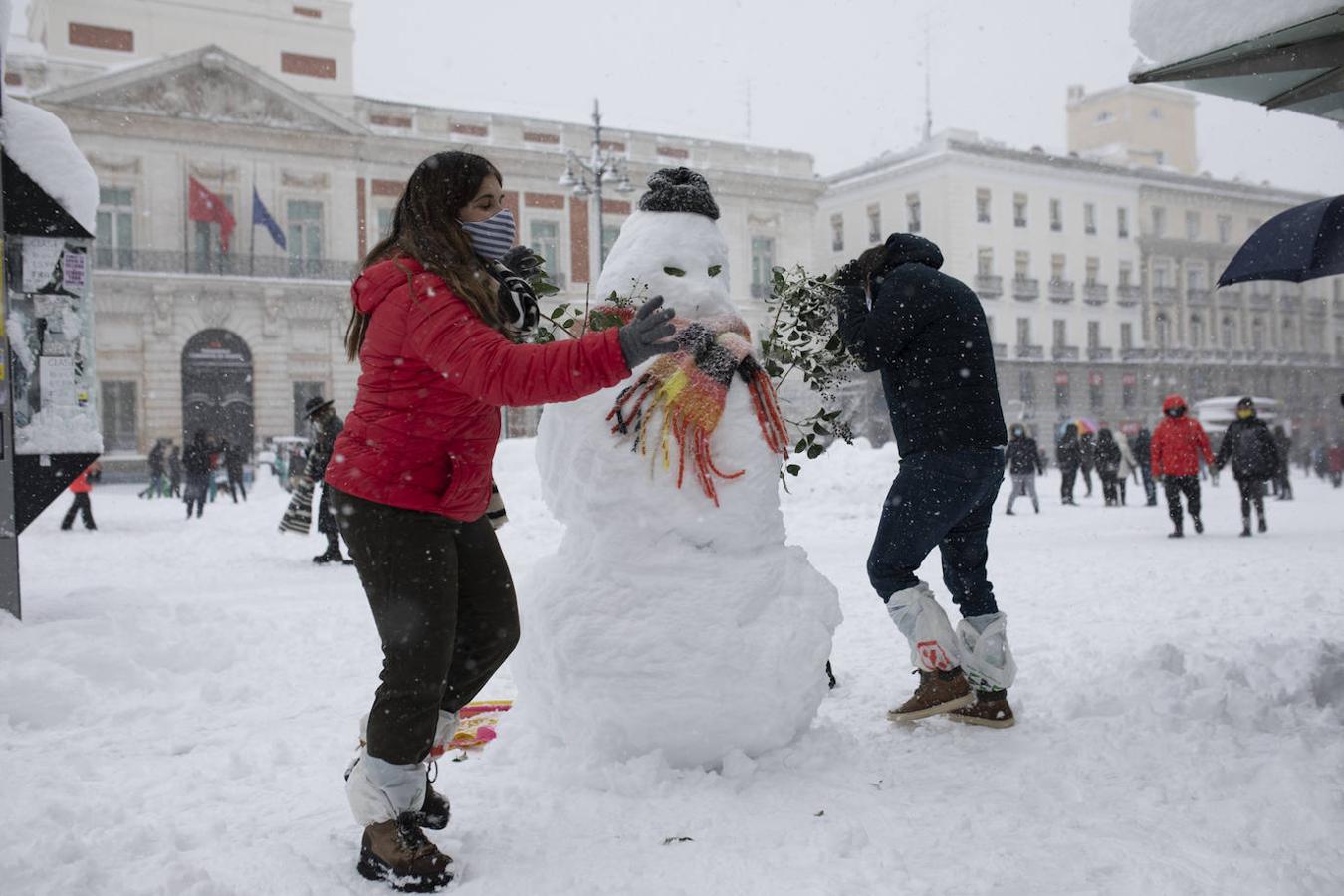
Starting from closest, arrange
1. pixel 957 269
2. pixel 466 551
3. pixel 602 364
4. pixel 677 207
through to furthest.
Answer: pixel 602 364, pixel 466 551, pixel 677 207, pixel 957 269

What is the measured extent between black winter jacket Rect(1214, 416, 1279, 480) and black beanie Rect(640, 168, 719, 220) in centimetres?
986

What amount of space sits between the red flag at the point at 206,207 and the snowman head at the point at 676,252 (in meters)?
27.2

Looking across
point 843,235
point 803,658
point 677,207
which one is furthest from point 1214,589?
point 843,235

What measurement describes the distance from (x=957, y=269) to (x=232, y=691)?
39168mm

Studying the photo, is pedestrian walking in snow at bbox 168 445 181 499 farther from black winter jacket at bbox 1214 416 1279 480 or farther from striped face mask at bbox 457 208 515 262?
striped face mask at bbox 457 208 515 262

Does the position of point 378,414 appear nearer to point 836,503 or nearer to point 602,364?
point 602,364

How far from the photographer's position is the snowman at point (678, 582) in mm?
3027

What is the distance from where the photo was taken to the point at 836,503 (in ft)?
48.0

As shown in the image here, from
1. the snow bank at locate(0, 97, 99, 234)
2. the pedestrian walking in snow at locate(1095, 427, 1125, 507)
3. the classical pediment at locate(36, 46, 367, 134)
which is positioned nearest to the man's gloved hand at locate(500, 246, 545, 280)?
the snow bank at locate(0, 97, 99, 234)

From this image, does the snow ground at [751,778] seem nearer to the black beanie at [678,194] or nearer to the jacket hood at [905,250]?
the jacket hood at [905,250]

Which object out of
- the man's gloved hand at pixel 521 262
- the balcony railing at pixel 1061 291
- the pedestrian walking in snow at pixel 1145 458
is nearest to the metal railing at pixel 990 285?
the balcony railing at pixel 1061 291

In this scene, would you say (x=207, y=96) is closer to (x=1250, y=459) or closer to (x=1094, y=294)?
(x=1250, y=459)

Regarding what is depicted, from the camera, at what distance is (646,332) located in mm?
2172

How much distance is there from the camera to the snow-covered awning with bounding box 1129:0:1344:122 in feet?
10.7
